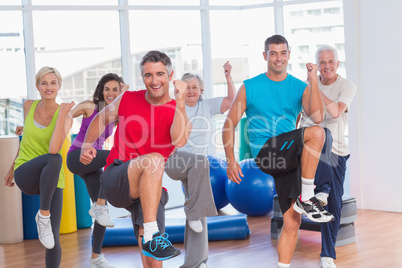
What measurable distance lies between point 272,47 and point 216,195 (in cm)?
289

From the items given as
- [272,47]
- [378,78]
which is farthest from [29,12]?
[378,78]

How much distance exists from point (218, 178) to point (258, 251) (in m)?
1.51

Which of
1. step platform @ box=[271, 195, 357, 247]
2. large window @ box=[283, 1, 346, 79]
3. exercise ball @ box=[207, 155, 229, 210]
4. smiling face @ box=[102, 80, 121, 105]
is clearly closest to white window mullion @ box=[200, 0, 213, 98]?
large window @ box=[283, 1, 346, 79]

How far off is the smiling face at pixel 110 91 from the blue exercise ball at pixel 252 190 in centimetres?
206

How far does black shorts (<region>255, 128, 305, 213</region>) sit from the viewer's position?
4016mm

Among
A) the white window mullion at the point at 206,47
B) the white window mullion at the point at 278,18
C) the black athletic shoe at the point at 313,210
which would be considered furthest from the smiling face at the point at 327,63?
the white window mullion at the point at 206,47

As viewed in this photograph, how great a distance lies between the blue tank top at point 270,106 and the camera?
414 cm

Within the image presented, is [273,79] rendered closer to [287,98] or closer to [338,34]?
[287,98]

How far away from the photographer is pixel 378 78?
259 inches

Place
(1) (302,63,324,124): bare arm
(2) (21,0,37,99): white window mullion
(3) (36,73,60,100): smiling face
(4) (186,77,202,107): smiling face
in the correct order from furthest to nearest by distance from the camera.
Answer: (2) (21,0,37,99): white window mullion < (4) (186,77,202,107): smiling face < (3) (36,73,60,100): smiling face < (1) (302,63,324,124): bare arm

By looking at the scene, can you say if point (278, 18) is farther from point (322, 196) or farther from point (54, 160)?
point (54, 160)

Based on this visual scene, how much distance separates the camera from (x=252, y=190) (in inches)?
253

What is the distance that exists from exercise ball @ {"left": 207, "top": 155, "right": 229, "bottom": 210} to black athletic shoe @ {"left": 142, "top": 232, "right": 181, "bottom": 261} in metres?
3.04

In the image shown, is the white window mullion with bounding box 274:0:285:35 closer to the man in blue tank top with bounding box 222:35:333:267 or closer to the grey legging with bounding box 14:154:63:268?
the man in blue tank top with bounding box 222:35:333:267
